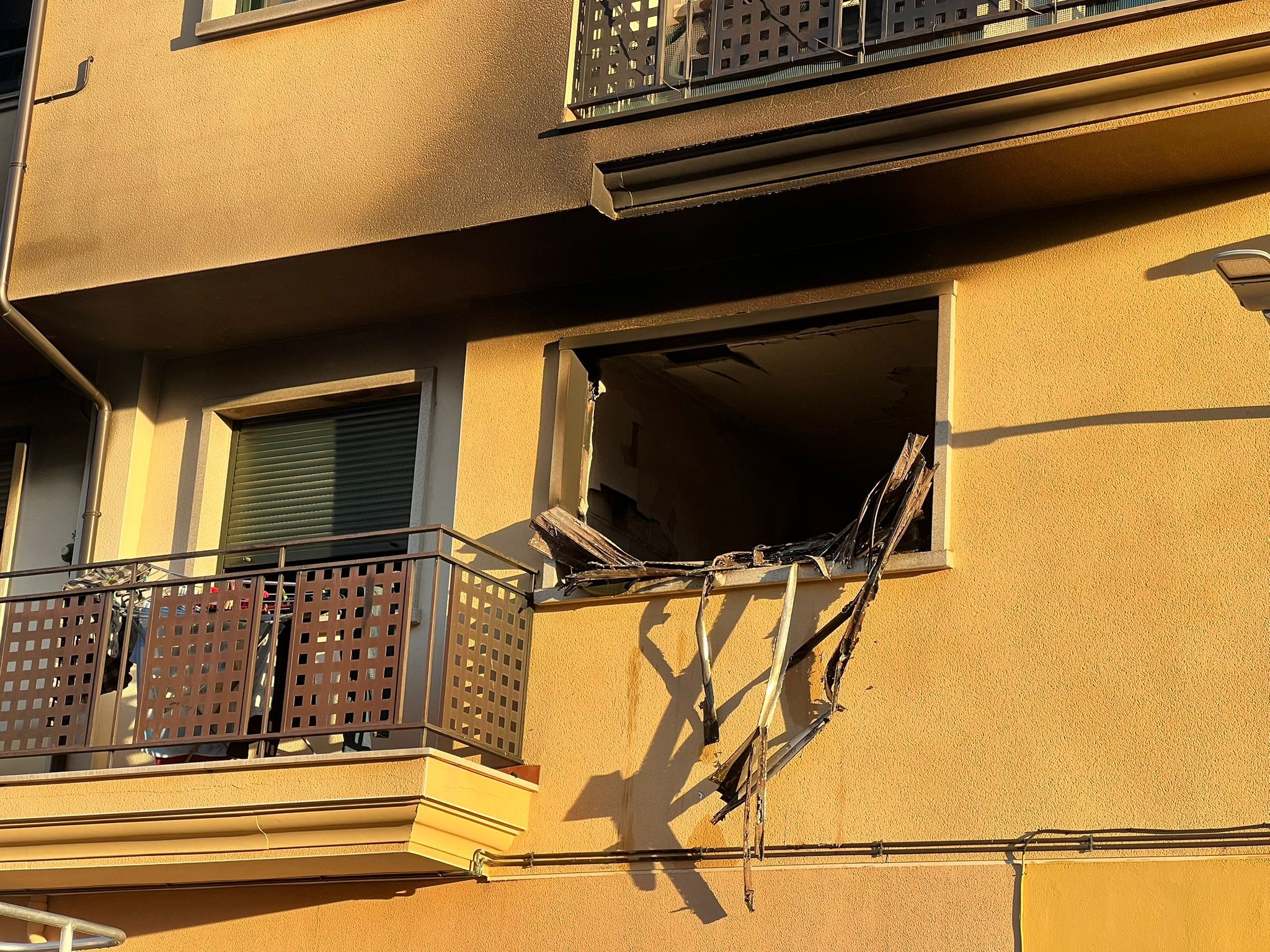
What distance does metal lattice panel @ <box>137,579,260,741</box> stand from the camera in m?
9.76

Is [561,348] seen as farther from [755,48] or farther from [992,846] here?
[992,846]

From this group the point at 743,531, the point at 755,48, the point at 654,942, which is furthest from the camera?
the point at 743,531

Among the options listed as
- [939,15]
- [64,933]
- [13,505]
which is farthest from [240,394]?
[64,933]

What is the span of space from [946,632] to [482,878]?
2.74 meters

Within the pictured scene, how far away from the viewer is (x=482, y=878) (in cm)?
973

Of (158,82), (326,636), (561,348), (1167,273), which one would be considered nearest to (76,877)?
(326,636)

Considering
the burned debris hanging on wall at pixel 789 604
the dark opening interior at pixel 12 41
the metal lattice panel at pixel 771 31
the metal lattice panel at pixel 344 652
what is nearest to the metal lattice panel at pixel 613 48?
the metal lattice panel at pixel 771 31

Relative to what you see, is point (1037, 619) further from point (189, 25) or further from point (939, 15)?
point (189, 25)

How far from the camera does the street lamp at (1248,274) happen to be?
729 cm

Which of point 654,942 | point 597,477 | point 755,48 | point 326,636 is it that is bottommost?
point 654,942

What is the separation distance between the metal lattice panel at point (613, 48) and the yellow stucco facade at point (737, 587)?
18cm

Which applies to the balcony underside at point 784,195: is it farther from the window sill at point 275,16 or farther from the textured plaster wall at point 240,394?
the window sill at point 275,16

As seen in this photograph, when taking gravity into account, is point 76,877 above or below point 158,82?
below

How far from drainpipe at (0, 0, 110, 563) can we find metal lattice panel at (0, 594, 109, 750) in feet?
4.28
